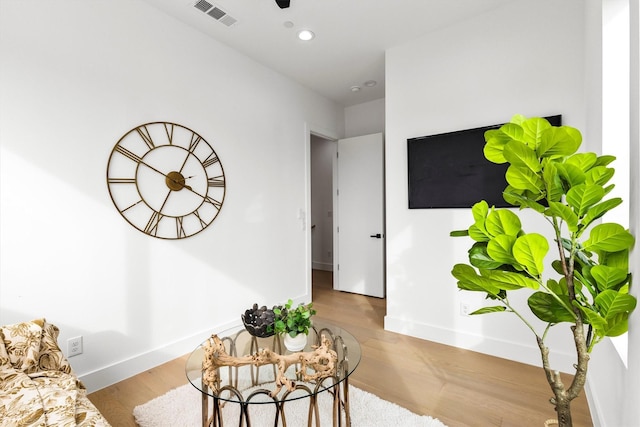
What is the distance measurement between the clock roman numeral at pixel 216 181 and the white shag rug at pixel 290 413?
163cm

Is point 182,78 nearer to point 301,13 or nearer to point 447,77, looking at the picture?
point 301,13

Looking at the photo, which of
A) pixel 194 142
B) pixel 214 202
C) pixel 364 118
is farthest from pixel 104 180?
pixel 364 118

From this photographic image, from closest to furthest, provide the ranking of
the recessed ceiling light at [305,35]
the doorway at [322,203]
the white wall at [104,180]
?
the white wall at [104,180] → the recessed ceiling light at [305,35] → the doorway at [322,203]

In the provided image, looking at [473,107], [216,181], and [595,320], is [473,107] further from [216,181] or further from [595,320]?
[216,181]

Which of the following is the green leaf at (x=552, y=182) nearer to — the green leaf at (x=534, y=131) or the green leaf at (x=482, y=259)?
the green leaf at (x=534, y=131)

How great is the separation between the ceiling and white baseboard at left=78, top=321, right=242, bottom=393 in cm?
262

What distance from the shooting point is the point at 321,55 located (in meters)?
3.16

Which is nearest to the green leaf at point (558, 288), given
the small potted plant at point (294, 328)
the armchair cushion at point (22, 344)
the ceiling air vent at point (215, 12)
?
the small potted plant at point (294, 328)

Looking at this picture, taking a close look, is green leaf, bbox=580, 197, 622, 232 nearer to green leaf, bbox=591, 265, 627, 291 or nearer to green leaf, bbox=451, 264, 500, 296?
green leaf, bbox=591, 265, 627, 291

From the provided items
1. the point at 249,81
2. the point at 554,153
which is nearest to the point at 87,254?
the point at 249,81

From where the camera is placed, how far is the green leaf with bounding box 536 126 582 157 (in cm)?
95

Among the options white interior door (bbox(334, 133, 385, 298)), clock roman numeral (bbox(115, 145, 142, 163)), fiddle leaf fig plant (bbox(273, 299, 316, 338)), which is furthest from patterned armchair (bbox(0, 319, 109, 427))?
white interior door (bbox(334, 133, 385, 298))

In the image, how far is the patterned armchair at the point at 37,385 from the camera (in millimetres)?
1134

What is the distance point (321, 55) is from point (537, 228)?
8.05ft
